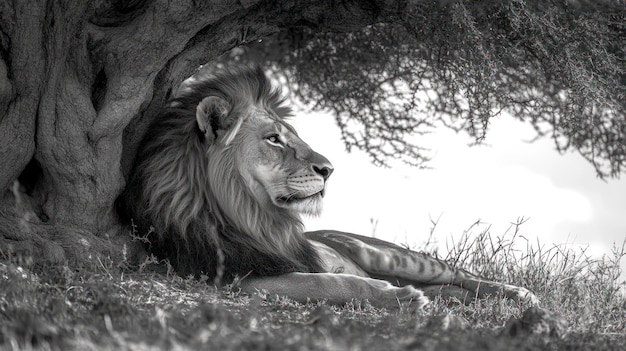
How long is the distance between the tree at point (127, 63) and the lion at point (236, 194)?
0.24 m

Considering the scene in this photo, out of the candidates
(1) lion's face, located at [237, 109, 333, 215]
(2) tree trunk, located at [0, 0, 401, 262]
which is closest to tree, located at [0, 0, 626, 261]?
(2) tree trunk, located at [0, 0, 401, 262]

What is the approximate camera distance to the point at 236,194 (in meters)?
6.19

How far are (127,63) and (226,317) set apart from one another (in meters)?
2.58

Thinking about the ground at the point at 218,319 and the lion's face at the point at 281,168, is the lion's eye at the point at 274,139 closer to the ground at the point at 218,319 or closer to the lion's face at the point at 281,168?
the lion's face at the point at 281,168

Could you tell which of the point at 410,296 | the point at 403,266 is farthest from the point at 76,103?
the point at 403,266

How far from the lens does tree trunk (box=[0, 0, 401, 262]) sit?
18.4ft

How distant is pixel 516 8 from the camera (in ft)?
21.1

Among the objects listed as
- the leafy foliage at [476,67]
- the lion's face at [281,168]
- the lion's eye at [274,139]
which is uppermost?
the leafy foliage at [476,67]

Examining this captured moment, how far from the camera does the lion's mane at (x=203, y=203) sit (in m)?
6.02

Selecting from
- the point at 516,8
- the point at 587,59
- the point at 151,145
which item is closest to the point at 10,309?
the point at 151,145

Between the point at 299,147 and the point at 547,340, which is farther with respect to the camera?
the point at 299,147

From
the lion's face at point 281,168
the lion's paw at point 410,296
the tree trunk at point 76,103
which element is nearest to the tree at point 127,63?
the tree trunk at point 76,103

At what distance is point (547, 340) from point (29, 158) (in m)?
3.31

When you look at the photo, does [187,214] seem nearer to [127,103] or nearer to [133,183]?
[133,183]
